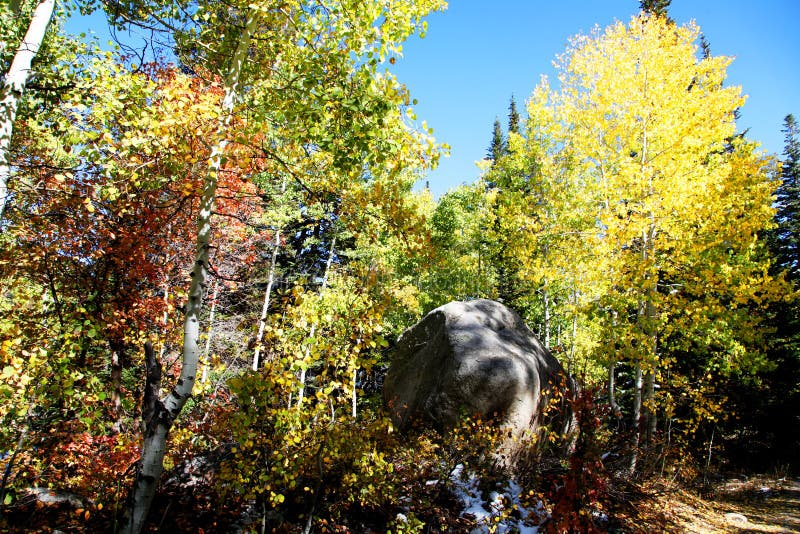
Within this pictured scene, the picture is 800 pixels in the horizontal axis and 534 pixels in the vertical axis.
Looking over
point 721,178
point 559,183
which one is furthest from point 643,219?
point 559,183

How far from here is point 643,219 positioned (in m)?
7.00

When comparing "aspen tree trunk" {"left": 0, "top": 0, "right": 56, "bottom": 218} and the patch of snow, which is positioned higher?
"aspen tree trunk" {"left": 0, "top": 0, "right": 56, "bottom": 218}

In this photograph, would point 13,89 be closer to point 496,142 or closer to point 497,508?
point 497,508

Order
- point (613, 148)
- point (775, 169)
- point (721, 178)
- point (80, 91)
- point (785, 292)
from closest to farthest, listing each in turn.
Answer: point (80, 91) → point (785, 292) → point (721, 178) → point (775, 169) → point (613, 148)

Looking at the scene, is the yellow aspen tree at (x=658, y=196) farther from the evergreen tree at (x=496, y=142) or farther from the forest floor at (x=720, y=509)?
the evergreen tree at (x=496, y=142)

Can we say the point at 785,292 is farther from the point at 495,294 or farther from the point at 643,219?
the point at 495,294

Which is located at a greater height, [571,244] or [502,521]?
[571,244]

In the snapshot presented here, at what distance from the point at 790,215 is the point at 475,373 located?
63.1 ft

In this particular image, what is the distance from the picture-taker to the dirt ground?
6094mm

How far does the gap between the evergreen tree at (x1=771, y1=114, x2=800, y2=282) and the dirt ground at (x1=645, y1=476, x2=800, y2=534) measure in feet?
25.5

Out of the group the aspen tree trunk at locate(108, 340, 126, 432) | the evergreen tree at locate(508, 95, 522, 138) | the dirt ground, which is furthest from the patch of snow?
the evergreen tree at locate(508, 95, 522, 138)

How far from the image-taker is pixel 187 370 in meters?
3.15

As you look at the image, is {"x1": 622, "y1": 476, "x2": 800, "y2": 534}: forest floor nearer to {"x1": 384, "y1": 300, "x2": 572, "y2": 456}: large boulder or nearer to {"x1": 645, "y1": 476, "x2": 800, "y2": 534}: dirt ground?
{"x1": 645, "y1": 476, "x2": 800, "y2": 534}: dirt ground

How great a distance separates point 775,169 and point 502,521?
829 cm
